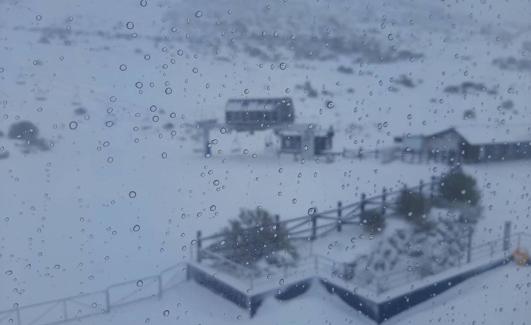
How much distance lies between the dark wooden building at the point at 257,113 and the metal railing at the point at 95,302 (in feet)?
2.13

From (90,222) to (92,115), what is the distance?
43 cm

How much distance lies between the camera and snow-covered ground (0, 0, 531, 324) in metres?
1.74

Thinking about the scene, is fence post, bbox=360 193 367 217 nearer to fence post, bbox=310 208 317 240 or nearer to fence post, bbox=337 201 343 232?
fence post, bbox=337 201 343 232

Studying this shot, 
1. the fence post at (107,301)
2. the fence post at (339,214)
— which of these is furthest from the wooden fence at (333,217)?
the fence post at (107,301)

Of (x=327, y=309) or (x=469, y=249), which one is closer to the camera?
(x=327, y=309)

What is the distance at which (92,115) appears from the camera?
1.84 m

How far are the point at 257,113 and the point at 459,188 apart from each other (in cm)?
111

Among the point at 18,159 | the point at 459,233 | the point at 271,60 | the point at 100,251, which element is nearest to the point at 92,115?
the point at 18,159

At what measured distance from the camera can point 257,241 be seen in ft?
6.45

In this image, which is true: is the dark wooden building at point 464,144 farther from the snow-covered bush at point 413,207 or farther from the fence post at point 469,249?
the fence post at point 469,249

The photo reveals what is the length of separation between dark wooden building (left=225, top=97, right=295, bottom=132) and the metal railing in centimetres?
65

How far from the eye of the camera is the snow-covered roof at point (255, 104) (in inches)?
75.2

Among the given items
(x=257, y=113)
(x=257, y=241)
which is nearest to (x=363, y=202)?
(x=257, y=241)

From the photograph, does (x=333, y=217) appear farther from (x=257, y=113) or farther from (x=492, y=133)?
(x=492, y=133)
